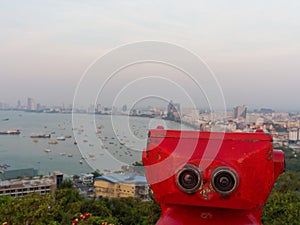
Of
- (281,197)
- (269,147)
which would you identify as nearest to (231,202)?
(269,147)

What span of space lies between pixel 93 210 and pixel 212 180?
38.1 feet

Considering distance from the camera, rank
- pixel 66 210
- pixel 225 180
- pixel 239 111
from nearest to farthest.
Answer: pixel 225 180, pixel 239 111, pixel 66 210

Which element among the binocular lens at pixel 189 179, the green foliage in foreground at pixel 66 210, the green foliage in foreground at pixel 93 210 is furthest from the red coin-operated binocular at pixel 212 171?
the green foliage in foreground at pixel 66 210

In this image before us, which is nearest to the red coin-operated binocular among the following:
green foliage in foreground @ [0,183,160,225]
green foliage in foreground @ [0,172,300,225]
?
green foliage in foreground @ [0,172,300,225]

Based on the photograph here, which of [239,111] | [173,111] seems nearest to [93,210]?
[239,111]

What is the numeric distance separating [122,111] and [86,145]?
1.01ft

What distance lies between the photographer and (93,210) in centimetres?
1274

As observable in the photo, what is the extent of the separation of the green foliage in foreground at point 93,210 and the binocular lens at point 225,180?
4961mm

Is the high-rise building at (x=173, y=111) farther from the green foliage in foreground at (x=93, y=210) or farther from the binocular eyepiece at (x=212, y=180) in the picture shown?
the green foliage in foreground at (x=93, y=210)

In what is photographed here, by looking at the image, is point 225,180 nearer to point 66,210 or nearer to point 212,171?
point 212,171

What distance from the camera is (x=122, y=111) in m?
2.24

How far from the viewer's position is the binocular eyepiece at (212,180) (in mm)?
1801

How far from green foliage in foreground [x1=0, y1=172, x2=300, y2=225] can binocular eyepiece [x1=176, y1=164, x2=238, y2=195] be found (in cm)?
483

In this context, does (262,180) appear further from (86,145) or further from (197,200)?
(86,145)
